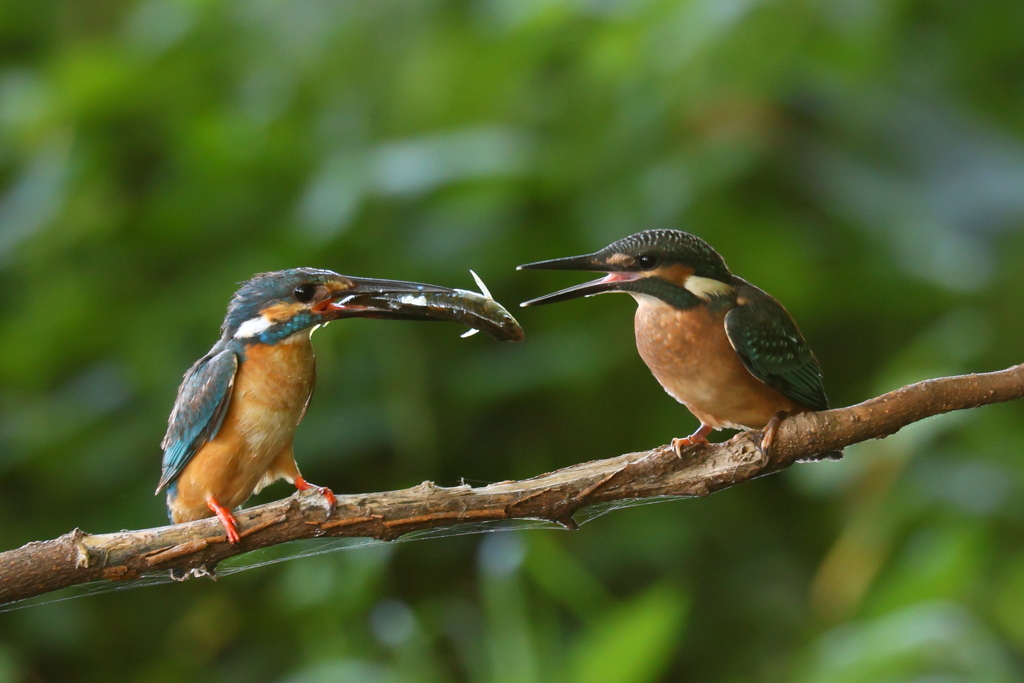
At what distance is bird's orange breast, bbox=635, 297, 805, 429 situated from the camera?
1303mm

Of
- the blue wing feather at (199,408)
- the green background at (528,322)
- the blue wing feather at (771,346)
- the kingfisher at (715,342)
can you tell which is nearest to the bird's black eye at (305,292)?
the blue wing feather at (199,408)

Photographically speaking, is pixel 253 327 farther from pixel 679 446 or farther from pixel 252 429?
pixel 679 446

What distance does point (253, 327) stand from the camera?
1.36 metres

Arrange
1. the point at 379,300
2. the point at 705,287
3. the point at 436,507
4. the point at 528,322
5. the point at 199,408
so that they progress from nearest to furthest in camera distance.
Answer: the point at 436,507 < the point at 379,300 < the point at 705,287 < the point at 199,408 < the point at 528,322

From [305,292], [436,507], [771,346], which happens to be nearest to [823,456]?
[771,346]

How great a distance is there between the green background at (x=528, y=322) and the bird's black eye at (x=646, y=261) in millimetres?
1577

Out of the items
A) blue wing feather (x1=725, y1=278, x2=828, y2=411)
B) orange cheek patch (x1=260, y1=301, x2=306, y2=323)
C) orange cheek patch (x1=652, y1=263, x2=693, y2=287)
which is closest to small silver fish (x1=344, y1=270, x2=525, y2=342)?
orange cheek patch (x1=260, y1=301, x2=306, y2=323)

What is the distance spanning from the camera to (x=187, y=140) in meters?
3.50

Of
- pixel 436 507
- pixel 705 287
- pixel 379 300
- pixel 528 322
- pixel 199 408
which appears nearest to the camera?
pixel 436 507

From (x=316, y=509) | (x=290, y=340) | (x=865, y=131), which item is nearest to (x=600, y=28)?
(x=865, y=131)

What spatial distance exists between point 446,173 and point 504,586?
127 cm

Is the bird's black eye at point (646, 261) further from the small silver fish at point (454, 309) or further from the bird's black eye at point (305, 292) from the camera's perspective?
the bird's black eye at point (305, 292)

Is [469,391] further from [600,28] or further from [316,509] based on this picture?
[316,509]

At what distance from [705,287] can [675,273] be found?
0.08 m
